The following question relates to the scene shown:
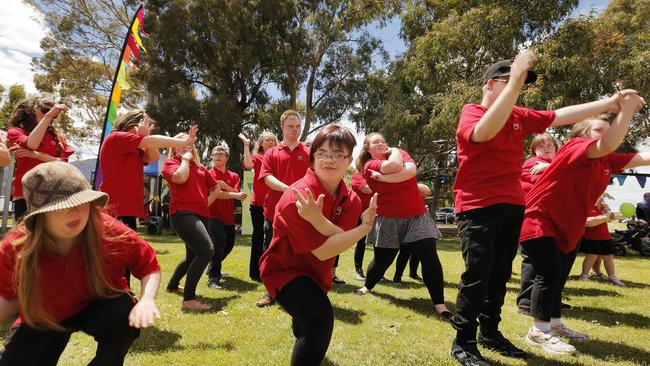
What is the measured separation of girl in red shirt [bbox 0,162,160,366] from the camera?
1995 millimetres

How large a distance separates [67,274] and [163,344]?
1564mm

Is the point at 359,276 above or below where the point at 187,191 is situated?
below

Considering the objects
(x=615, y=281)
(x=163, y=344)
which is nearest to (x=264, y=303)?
(x=163, y=344)

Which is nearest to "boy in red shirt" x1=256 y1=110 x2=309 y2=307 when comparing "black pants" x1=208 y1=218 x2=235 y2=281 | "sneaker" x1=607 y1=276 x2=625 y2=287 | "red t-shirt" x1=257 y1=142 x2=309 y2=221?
"red t-shirt" x1=257 y1=142 x2=309 y2=221

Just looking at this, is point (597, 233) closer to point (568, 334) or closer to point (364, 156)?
point (568, 334)

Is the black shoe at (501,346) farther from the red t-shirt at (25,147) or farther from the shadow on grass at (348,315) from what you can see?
the red t-shirt at (25,147)

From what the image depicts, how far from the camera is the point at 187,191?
15.6 feet

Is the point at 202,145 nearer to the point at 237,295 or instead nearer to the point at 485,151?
the point at 237,295

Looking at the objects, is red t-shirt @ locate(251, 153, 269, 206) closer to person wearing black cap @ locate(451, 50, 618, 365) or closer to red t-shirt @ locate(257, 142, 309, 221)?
red t-shirt @ locate(257, 142, 309, 221)

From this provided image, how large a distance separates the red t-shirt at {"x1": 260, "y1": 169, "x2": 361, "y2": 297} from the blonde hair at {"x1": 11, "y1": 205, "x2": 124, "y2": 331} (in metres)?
0.91

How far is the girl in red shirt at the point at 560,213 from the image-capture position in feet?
11.3

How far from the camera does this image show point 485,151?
120 inches

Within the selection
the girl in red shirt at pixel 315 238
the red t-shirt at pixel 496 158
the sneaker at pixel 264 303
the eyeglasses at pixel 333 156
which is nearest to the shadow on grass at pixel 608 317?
the red t-shirt at pixel 496 158

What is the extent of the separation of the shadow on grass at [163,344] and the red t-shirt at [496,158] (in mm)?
2287
